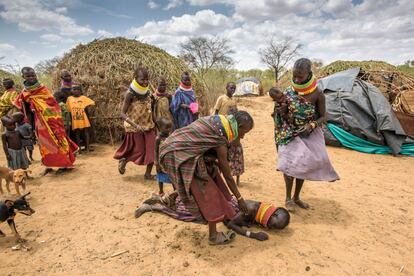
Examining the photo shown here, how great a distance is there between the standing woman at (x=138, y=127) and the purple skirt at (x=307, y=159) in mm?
2070

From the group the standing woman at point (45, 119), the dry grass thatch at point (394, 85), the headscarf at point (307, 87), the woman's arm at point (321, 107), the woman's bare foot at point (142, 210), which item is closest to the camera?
the headscarf at point (307, 87)

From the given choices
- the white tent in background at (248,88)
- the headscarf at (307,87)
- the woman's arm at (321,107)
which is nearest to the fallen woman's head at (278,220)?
the woman's arm at (321,107)

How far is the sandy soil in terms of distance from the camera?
Answer: 8.36ft

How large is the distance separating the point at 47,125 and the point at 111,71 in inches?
104

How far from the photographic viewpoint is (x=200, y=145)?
8.00 ft

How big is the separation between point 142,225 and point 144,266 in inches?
27.9

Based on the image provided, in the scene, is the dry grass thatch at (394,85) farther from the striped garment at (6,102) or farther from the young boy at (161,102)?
the striped garment at (6,102)

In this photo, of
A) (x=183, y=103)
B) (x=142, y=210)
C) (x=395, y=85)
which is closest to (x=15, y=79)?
(x=183, y=103)

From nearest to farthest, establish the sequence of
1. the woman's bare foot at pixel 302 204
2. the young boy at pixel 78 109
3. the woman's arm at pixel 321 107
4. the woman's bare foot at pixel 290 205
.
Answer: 1. the woman's arm at pixel 321 107
2. the woman's bare foot at pixel 290 205
3. the woman's bare foot at pixel 302 204
4. the young boy at pixel 78 109

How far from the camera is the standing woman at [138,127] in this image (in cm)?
425

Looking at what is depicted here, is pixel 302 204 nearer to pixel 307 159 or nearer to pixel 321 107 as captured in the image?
pixel 307 159

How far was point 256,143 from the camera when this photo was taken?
737cm

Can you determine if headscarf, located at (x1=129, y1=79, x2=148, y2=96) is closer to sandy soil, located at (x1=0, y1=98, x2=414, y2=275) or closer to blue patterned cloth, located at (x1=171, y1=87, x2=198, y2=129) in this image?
blue patterned cloth, located at (x1=171, y1=87, x2=198, y2=129)

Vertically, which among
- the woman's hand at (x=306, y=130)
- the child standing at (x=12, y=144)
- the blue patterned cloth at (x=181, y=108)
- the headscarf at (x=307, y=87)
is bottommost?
the child standing at (x=12, y=144)
